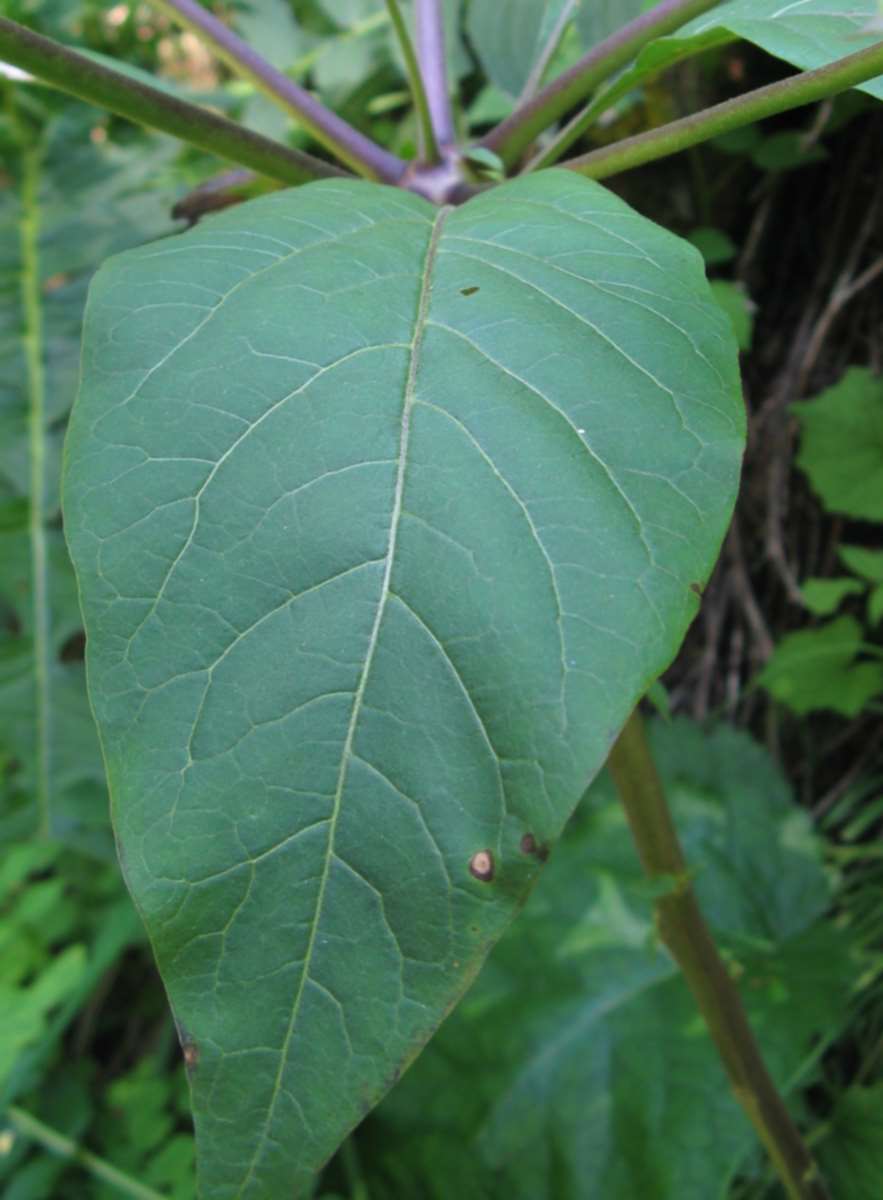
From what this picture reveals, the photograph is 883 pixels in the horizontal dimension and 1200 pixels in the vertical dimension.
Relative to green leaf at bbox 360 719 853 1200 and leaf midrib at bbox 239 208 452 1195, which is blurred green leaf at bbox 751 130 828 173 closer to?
green leaf at bbox 360 719 853 1200

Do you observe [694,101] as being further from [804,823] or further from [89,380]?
[89,380]

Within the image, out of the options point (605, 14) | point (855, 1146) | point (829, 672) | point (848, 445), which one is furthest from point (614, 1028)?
point (605, 14)

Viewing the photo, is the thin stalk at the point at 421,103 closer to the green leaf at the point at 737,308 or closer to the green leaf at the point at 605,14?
the green leaf at the point at 605,14

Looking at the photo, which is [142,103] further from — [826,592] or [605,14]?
[826,592]

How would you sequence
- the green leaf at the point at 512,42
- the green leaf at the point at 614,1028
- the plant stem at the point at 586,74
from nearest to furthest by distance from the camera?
1. the plant stem at the point at 586,74
2. the green leaf at the point at 512,42
3. the green leaf at the point at 614,1028

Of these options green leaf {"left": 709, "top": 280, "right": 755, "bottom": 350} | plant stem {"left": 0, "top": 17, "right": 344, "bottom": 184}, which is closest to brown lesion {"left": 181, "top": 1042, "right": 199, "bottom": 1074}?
plant stem {"left": 0, "top": 17, "right": 344, "bottom": 184}

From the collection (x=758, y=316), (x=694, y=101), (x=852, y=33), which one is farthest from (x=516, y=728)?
(x=694, y=101)

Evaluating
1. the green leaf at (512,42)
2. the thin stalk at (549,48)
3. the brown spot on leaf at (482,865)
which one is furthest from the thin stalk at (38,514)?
the brown spot on leaf at (482,865)
